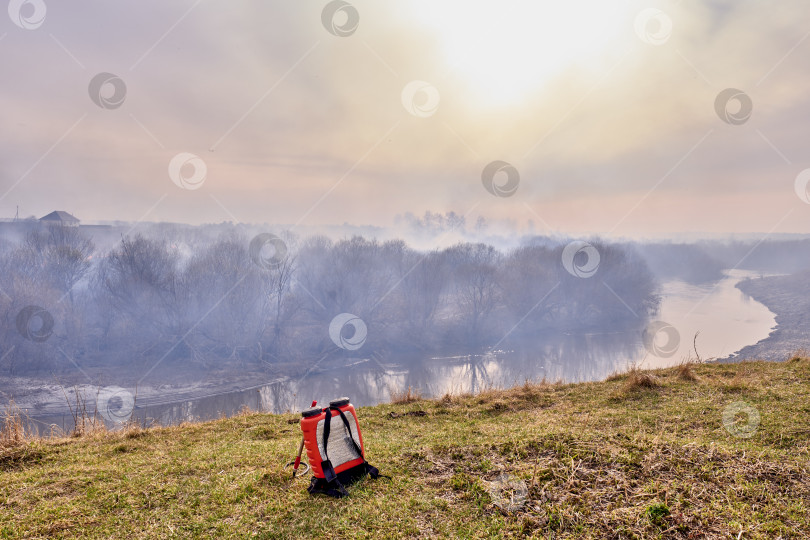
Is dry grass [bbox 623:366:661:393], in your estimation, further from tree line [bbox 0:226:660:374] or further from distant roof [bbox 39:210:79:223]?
distant roof [bbox 39:210:79:223]

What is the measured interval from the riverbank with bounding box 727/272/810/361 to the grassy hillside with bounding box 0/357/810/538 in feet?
87.5

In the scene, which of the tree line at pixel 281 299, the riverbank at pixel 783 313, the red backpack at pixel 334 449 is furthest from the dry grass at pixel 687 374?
the tree line at pixel 281 299

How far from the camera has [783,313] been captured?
70750mm

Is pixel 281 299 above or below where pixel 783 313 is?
above

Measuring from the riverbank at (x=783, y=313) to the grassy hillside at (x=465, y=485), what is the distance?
26671 mm

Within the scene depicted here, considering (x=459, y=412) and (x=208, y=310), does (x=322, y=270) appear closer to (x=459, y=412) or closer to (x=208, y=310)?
(x=208, y=310)

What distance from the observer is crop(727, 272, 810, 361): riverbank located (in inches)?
1823

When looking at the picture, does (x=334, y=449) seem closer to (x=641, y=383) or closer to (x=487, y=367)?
(x=641, y=383)

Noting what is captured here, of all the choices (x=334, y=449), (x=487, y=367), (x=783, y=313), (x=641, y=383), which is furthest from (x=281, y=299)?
(x=783, y=313)

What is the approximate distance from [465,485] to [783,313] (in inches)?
3569

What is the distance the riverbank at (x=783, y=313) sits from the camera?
152 ft

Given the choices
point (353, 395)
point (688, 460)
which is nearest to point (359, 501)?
point (688, 460)

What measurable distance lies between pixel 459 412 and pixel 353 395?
111 feet

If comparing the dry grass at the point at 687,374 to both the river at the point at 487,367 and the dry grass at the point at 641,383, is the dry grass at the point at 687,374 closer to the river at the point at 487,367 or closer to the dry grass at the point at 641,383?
the dry grass at the point at 641,383
